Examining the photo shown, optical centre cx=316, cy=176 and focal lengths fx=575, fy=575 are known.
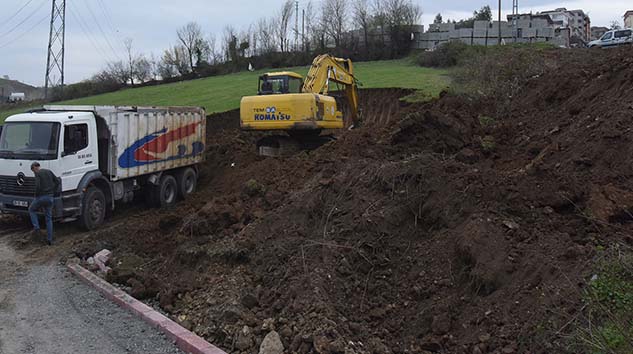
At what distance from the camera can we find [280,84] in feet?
55.4

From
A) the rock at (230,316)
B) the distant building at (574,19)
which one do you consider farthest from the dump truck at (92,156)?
the distant building at (574,19)

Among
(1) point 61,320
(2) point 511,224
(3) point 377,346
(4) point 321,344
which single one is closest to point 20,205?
(1) point 61,320

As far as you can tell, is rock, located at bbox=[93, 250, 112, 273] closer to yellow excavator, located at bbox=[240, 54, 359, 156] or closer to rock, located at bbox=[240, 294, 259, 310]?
rock, located at bbox=[240, 294, 259, 310]

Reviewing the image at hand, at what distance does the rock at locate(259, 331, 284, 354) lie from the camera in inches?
238

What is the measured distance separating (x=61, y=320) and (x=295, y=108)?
8.92 meters

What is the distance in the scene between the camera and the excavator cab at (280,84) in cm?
1681

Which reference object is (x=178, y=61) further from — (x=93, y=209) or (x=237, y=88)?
(x=93, y=209)

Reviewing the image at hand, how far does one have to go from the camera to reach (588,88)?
11453 millimetres

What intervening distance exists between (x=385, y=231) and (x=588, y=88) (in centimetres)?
636

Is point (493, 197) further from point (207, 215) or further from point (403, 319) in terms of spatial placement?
point (207, 215)

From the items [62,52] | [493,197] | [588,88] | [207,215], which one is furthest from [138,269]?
[62,52]

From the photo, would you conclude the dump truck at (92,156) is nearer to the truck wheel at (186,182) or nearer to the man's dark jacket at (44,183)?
the truck wheel at (186,182)

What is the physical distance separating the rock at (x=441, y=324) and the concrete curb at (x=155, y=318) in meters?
2.26

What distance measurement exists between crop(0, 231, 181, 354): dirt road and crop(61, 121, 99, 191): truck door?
2744mm
